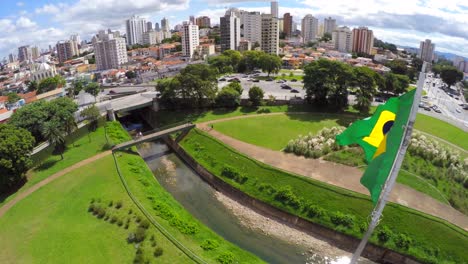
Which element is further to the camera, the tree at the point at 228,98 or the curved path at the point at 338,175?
the tree at the point at 228,98

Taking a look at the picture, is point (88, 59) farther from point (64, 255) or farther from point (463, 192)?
point (463, 192)

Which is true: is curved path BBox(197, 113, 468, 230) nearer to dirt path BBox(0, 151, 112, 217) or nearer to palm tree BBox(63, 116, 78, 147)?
dirt path BBox(0, 151, 112, 217)

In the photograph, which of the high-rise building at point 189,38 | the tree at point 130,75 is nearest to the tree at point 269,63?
the tree at point 130,75

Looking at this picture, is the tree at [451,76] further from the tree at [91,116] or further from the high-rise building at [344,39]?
the tree at [91,116]

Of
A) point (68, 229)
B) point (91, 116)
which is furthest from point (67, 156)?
point (68, 229)

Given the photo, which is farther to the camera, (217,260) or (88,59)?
(88,59)

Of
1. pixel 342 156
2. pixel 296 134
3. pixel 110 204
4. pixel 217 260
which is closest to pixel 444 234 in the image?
pixel 342 156
